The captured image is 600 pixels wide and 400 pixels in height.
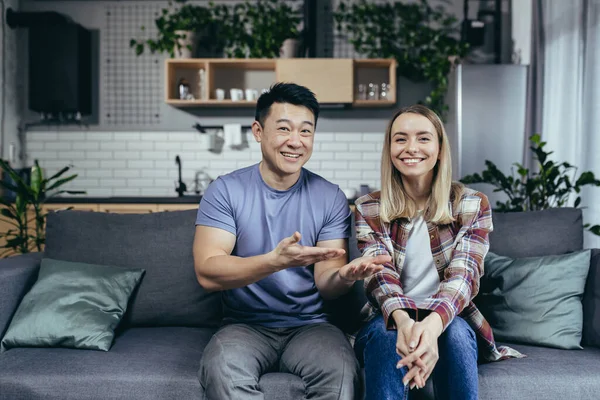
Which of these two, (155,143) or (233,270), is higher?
(155,143)

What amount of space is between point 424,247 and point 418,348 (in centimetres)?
45

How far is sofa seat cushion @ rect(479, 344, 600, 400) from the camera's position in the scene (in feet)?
5.52

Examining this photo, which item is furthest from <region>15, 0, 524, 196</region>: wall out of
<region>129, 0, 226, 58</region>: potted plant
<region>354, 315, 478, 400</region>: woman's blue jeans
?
<region>354, 315, 478, 400</region>: woman's blue jeans

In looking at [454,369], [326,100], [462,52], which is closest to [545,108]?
[462,52]

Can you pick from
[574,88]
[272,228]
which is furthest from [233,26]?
[272,228]

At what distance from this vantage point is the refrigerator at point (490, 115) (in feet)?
13.8

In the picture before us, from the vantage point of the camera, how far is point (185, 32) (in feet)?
→ 15.6

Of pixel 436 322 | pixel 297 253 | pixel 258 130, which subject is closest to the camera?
pixel 297 253

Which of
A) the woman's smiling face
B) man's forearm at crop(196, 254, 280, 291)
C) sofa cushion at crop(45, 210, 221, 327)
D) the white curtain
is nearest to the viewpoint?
man's forearm at crop(196, 254, 280, 291)

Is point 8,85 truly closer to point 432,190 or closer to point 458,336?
point 432,190

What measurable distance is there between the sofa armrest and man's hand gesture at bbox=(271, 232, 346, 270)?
1.13m

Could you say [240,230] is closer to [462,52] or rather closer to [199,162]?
[199,162]

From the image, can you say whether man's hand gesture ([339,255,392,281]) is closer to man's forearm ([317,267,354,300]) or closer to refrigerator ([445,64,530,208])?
man's forearm ([317,267,354,300])

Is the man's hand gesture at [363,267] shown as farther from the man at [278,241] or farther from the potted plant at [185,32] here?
the potted plant at [185,32]
